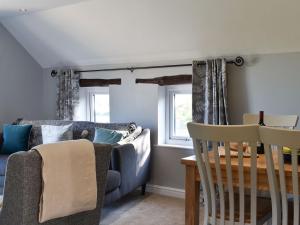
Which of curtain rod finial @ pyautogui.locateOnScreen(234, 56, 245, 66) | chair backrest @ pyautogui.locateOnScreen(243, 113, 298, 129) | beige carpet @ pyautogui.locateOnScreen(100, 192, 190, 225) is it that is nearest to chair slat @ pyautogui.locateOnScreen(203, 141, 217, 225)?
chair backrest @ pyautogui.locateOnScreen(243, 113, 298, 129)

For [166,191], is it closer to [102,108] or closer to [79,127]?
[79,127]

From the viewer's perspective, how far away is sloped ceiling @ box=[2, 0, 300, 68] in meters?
3.21

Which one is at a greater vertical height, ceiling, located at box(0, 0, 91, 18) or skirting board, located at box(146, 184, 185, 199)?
ceiling, located at box(0, 0, 91, 18)

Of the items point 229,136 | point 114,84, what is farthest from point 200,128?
point 114,84

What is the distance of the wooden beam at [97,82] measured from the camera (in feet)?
15.1

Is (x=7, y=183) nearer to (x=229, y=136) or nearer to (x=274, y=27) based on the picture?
(x=229, y=136)

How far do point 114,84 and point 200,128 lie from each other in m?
2.88

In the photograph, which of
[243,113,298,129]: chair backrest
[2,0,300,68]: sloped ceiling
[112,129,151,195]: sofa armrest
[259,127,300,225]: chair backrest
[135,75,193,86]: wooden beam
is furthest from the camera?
[135,75,193,86]: wooden beam

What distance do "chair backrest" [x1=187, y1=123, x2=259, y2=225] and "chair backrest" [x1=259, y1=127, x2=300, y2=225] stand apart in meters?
0.07

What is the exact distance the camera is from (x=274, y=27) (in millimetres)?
3219

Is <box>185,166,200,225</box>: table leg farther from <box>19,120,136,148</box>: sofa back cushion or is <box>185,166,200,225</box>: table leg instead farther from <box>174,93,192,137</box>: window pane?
<box>174,93,192,137</box>: window pane

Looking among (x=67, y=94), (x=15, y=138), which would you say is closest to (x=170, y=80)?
(x=67, y=94)

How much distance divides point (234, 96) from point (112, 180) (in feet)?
5.14

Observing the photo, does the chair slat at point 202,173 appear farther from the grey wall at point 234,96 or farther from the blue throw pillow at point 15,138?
the blue throw pillow at point 15,138
